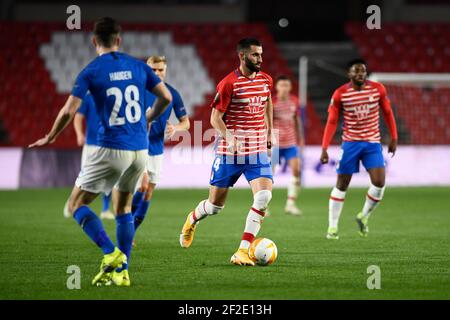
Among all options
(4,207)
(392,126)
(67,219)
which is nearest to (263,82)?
(392,126)

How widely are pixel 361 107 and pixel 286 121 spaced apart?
4.33 meters

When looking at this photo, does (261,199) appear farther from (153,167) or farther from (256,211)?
(153,167)

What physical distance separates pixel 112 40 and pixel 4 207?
960 cm

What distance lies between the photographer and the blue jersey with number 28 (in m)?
7.15

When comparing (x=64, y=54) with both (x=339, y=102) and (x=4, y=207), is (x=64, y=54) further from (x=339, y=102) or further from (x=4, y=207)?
(x=339, y=102)

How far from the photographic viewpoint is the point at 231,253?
9906 mm

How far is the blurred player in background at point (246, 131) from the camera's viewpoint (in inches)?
354

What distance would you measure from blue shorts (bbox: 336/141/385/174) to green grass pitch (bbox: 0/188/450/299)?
93 centimetres

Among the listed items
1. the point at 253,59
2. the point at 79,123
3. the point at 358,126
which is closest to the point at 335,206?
the point at 358,126

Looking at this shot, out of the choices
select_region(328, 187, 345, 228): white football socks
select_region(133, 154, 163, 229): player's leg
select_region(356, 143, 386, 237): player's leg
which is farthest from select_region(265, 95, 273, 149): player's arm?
select_region(328, 187, 345, 228): white football socks

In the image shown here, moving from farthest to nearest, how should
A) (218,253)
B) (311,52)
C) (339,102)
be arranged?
(311,52) → (339,102) → (218,253)

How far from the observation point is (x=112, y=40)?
7234 mm

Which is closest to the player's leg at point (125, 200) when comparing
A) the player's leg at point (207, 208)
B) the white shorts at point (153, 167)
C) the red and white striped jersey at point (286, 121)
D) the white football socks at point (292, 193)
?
the player's leg at point (207, 208)

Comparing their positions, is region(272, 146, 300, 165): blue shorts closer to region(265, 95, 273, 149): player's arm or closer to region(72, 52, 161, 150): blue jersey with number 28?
region(265, 95, 273, 149): player's arm
